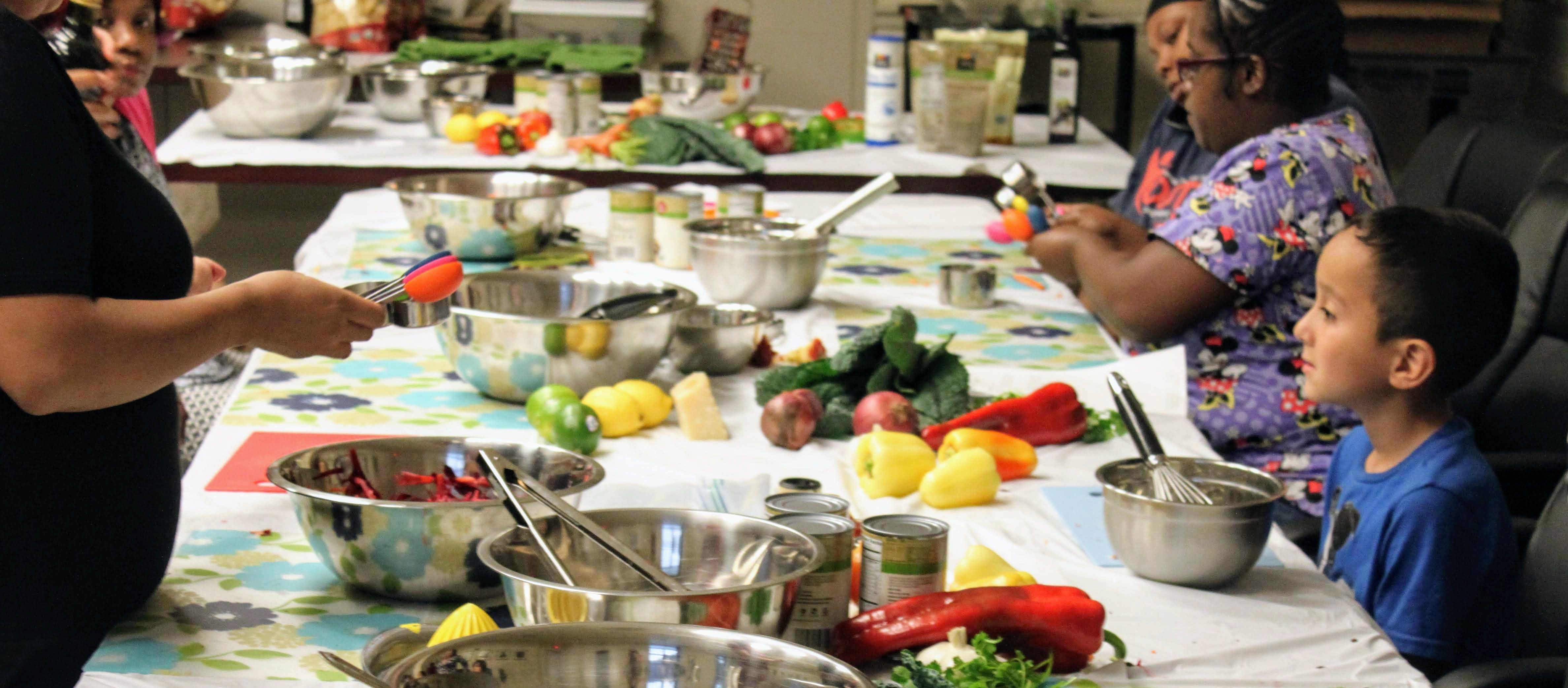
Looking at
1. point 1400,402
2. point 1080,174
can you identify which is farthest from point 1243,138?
point 1080,174

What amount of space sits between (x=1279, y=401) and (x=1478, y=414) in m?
0.43

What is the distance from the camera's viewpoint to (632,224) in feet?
9.64

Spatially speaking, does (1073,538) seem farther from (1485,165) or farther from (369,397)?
(1485,165)

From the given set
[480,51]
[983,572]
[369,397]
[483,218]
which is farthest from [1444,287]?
[480,51]

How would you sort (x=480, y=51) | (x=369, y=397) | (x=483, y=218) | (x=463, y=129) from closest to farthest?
(x=369, y=397), (x=483, y=218), (x=463, y=129), (x=480, y=51)

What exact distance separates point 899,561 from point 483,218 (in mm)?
1797

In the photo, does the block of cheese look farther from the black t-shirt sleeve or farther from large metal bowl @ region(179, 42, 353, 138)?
large metal bowl @ region(179, 42, 353, 138)

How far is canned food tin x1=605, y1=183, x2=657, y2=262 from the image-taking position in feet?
9.62

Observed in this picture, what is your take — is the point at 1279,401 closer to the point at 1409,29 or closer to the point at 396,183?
the point at 396,183

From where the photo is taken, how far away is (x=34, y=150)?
1046 mm

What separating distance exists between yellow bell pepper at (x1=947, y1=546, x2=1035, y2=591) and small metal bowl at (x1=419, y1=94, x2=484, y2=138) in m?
3.12

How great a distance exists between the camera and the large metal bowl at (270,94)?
391 cm

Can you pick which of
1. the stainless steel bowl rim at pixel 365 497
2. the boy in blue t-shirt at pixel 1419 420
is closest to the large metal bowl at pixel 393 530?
the stainless steel bowl rim at pixel 365 497

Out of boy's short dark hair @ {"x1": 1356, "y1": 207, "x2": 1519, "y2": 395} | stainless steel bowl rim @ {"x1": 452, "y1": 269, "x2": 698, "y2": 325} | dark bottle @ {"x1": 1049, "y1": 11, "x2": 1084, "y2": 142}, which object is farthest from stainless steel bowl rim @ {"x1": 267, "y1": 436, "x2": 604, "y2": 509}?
dark bottle @ {"x1": 1049, "y1": 11, "x2": 1084, "y2": 142}
